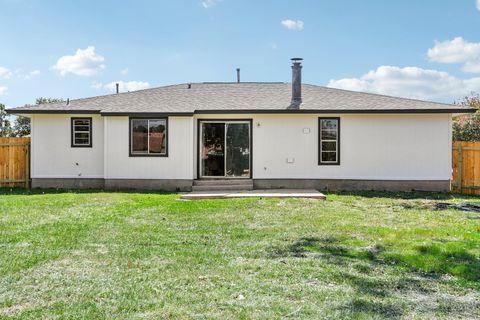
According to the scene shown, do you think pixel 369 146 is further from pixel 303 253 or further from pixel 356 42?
pixel 303 253

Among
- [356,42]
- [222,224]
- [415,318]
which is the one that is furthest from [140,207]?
[356,42]

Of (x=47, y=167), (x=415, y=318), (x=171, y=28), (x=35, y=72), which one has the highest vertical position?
(x=171, y=28)

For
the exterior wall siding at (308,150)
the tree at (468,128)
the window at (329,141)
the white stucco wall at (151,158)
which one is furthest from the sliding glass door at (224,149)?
the tree at (468,128)

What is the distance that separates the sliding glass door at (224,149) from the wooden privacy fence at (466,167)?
23.4ft

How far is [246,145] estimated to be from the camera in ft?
47.9

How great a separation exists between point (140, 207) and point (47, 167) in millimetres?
6516

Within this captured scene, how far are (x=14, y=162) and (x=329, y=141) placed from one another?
11.3m

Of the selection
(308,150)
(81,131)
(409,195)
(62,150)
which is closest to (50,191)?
(62,150)

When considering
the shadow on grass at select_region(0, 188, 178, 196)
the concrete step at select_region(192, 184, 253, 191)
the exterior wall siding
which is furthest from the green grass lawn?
the exterior wall siding

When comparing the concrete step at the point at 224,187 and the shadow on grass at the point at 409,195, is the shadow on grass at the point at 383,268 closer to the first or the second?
the shadow on grass at the point at 409,195

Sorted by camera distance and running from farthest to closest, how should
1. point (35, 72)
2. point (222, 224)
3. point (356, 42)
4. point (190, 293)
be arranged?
point (35, 72) < point (356, 42) < point (222, 224) < point (190, 293)

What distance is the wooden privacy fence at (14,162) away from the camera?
15.2 meters

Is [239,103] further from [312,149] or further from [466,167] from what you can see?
[466,167]

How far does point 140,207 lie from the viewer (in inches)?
395
